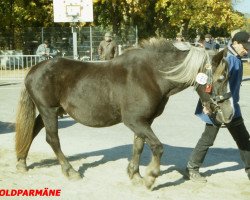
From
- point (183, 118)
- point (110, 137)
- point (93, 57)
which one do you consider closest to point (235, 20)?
point (93, 57)

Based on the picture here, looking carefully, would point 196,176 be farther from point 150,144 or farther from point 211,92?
point 211,92

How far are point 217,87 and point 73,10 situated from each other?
1321 centimetres

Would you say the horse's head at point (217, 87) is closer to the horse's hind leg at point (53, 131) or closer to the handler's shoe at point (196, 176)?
the handler's shoe at point (196, 176)

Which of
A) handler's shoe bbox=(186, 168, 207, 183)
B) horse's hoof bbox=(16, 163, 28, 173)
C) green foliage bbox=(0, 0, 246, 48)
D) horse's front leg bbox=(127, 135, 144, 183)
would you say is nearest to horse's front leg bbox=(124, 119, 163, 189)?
horse's front leg bbox=(127, 135, 144, 183)

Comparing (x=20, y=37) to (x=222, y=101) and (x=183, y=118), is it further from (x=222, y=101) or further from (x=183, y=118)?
(x=222, y=101)

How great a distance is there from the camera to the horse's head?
5008 millimetres

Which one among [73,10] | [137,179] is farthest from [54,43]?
[137,179]

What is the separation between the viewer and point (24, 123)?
6.41 meters

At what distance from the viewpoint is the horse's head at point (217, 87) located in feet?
16.4

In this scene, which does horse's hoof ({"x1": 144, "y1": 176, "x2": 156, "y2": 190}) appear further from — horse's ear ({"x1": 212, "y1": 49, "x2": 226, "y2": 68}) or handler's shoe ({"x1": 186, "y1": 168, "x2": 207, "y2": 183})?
horse's ear ({"x1": 212, "y1": 49, "x2": 226, "y2": 68})

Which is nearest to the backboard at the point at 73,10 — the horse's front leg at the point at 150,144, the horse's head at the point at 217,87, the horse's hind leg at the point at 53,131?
the horse's hind leg at the point at 53,131

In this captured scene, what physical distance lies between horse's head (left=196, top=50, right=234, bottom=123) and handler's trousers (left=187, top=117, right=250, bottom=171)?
547 millimetres

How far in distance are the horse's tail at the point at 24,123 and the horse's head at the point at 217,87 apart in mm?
2474

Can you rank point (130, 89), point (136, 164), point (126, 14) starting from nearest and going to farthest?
point (130, 89)
point (136, 164)
point (126, 14)
